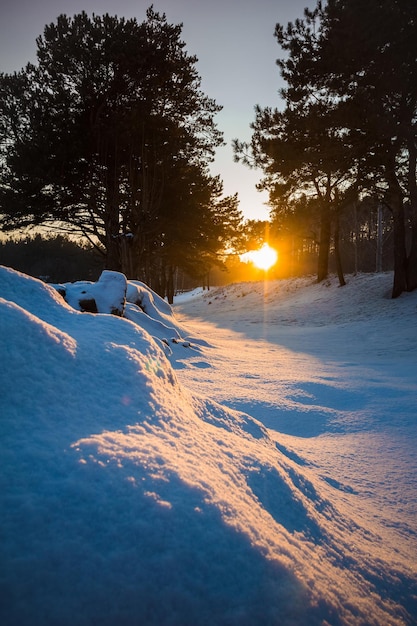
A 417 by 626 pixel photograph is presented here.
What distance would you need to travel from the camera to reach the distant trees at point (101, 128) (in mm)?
10273

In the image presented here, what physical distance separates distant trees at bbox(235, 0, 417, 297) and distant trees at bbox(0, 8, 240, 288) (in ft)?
11.7

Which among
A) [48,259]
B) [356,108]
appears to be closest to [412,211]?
[356,108]

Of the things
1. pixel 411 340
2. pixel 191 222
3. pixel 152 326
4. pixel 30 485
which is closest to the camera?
pixel 30 485

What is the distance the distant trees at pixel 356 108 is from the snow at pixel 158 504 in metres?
10.4

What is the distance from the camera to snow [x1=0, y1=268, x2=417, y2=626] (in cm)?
64

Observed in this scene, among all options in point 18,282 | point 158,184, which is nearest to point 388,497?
point 18,282

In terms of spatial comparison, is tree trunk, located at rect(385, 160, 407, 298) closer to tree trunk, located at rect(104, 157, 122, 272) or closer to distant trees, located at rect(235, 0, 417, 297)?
distant trees, located at rect(235, 0, 417, 297)

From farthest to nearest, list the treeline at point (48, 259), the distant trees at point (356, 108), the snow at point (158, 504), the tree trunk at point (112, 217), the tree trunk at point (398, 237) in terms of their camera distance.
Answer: the treeline at point (48, 259), the tree trunk at point (112, 217), the tree trunk at point (398, 237), the distant trees at point (356, 108), the snow at point (158, 504)

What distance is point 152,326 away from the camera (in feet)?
18.5

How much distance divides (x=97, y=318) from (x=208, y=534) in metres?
1.21

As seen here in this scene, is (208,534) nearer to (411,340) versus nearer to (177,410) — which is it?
(177,410)

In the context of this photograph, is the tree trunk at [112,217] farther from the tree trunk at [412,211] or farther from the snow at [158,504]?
the snow at [158,504]

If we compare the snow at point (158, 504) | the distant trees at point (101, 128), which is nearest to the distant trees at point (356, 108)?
the distant trees at point (101, 128)

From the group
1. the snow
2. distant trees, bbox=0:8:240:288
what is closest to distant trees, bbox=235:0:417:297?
distant trees, bbox=0:8:240:288
